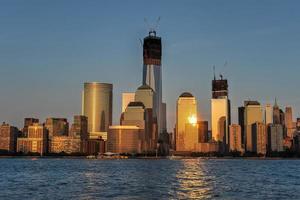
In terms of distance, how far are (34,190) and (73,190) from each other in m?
7.34

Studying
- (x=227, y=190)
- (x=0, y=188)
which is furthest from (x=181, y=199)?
(x=0, y=188)

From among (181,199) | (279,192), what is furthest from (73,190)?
(279,192)

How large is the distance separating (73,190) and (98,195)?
374 inches

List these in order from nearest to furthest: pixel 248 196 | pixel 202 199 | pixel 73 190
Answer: pixel 202 199 < pixel 248 196 < pixel 73 190

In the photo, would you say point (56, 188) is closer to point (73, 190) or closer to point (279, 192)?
point (73, 190)

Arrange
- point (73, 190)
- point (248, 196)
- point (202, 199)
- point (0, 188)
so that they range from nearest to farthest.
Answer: point (202, 199) → point (248, 196) → point (73, 190) → point (0, 188)

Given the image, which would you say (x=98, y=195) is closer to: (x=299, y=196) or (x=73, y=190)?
(x=73, y=190)

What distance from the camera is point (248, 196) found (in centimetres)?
7750

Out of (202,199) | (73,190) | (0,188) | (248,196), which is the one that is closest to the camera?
(202,199)

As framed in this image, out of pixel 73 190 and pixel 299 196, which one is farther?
pixel 73 190

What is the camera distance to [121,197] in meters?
74.0

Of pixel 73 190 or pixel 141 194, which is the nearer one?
pixel 141 194

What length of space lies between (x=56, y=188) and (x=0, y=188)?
1100 cm

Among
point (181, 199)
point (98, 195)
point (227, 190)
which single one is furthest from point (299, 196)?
point (98, 195)
